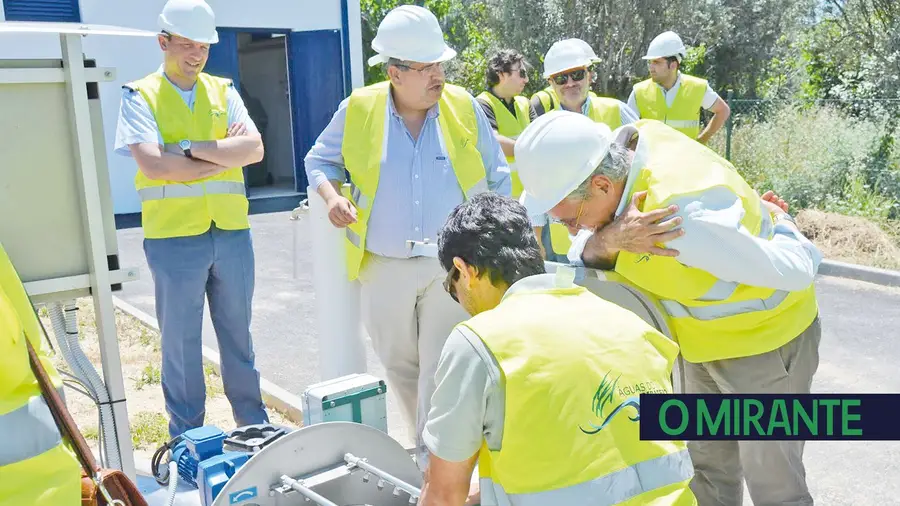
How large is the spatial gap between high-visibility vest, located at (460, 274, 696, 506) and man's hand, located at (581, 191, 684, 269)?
62cm

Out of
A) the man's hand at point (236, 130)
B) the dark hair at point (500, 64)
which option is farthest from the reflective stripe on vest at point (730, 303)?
the dark hair at point (500, 64)

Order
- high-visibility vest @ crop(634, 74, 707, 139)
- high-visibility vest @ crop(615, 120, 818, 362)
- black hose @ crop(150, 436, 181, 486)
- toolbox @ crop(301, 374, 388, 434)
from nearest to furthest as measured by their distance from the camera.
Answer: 1. high-visibility vest @ crop(615, 120, 818, 362)
2. toolbox @ crop(301, 374, 388, 434)
3. black hose @ crop(150, 436, 181, 486)
4. high-visibility vest @ crop(634, 74, 707, 139)

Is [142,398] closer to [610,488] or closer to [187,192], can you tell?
[187,192]

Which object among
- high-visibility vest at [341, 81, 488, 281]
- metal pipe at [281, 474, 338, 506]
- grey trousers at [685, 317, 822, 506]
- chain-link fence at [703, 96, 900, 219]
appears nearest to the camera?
metal pipe at [281, 474, 338, 506]

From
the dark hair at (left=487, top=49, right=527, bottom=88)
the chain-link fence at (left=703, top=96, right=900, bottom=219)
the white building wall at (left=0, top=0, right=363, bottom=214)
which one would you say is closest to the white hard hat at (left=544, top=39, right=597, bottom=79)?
the dark hair at (left=487, top=49, right=527, bottom=88)

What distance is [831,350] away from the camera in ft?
18.7

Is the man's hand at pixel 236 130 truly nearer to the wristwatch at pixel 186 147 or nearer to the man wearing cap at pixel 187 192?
the man wearing cap at pixel 187 192

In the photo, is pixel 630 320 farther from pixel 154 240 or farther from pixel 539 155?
pixel 154 240

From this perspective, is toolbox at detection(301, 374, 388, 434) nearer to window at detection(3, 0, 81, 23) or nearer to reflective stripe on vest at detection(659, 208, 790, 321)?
reflective stripe on vest at detection(659, 208, 790, 321)

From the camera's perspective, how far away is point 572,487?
1682 mm

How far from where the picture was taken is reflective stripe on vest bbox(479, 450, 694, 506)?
1.68 meters

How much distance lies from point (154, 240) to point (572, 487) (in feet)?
9.33

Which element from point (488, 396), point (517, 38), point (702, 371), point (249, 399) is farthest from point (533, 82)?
point (488, 396)

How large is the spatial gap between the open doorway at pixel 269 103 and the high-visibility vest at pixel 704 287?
13282 mm
